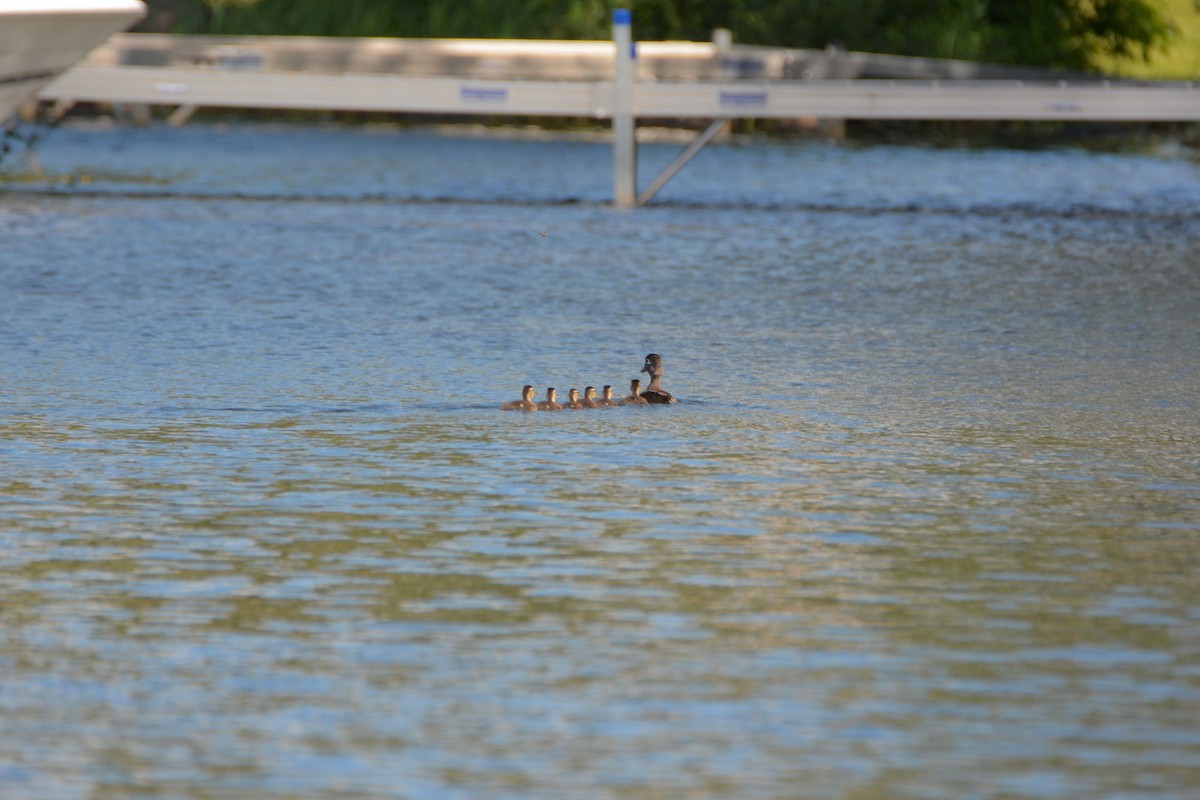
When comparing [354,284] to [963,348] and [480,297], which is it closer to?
[480,297]

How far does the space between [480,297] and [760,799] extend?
46.4 ft

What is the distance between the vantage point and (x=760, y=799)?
7.12m

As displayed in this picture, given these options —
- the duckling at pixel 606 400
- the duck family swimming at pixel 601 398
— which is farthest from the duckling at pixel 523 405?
the duckling at pixel 606 400

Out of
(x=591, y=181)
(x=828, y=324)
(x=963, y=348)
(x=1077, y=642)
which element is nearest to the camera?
(x=1077, y=642)

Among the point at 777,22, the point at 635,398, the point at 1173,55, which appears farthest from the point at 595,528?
the point at 1173,55

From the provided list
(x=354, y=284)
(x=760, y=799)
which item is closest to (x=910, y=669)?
(x=760, y=799)

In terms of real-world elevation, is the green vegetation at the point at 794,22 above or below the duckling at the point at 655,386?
above

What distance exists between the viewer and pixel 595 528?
1093 centimetres

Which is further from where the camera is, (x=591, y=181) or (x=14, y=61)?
(x=591, y=181)

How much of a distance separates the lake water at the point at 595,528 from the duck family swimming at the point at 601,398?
0.46 ft

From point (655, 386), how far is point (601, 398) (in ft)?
1.45

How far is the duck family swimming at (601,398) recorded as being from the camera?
14.3 meters

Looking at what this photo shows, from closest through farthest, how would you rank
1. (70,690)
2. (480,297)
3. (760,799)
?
(760,799) < (70,690) < (480,297)

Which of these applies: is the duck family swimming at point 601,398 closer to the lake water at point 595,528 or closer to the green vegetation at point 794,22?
the lake water at point 595,528
